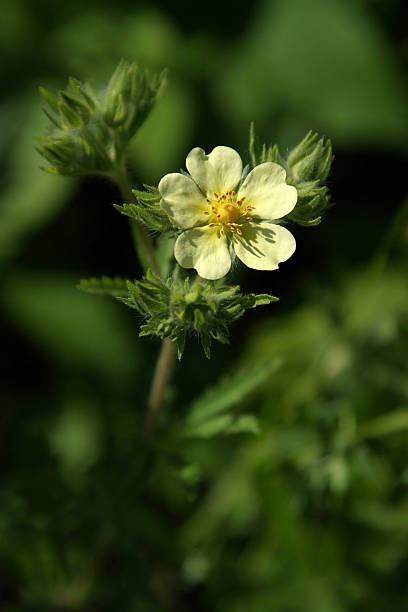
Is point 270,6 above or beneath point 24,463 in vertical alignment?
above

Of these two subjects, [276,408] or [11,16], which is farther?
[11,16]

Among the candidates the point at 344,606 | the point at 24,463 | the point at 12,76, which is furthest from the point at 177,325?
the point at 12,76

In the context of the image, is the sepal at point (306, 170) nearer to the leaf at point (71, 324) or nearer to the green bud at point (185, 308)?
the green bud at point (185, 308)

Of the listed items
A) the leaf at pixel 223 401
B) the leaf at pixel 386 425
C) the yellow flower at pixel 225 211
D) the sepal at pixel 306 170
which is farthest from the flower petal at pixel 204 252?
the leaf at pixel 386 425

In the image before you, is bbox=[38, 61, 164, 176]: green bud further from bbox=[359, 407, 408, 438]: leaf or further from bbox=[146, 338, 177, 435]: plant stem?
bbox=[359, 407, 408, 438]: leaf

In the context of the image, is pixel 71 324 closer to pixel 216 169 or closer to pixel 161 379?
pixel 161 379

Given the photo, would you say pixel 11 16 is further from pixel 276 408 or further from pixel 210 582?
pixel 210 582
